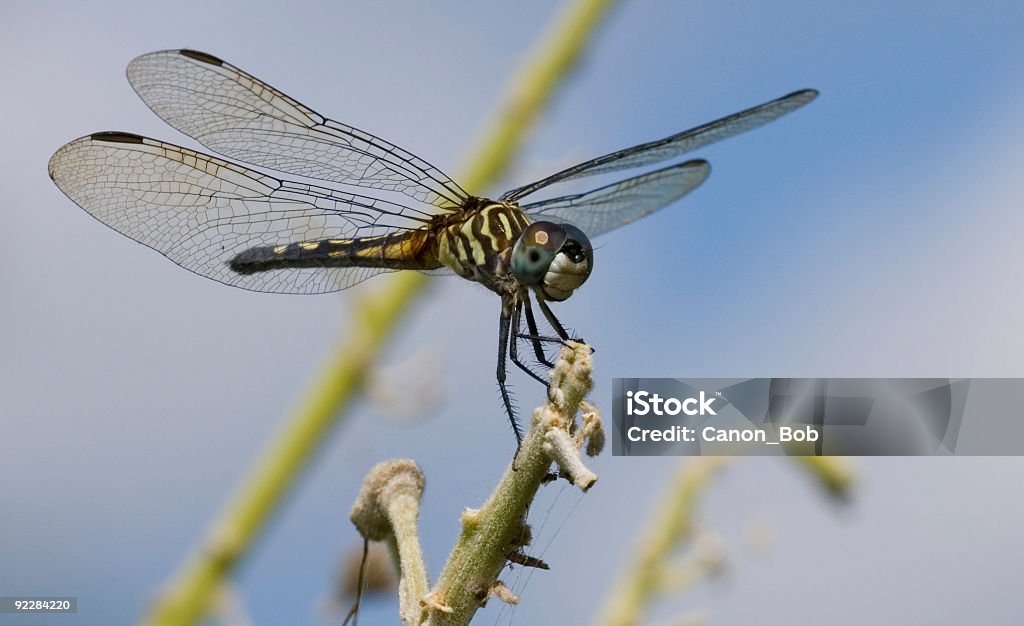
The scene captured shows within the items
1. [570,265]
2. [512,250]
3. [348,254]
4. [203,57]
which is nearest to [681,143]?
[512,250]

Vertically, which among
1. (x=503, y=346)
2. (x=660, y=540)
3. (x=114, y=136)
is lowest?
(x=660, y=540)

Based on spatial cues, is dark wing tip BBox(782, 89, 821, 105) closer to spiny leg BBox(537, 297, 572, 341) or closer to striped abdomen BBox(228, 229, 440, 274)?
spiny leg BBox(537, 297, 572, 341)

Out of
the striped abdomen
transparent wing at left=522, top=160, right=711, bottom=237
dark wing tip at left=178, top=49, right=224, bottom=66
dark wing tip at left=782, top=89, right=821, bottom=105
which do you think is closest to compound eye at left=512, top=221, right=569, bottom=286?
the striped abdomen

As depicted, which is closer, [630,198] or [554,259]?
[554,259]

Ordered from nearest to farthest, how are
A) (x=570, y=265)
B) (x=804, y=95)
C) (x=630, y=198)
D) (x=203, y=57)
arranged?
(x=570, y=265)
(x=203, y=57)
(x=804, y=95)
(x=630, y=198)

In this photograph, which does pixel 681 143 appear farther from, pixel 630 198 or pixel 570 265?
pixel 570 265

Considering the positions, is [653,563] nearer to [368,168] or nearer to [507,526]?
[507,526]

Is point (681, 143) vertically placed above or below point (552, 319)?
above
